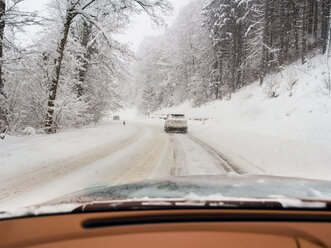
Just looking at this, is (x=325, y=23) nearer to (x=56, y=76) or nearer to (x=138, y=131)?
(x=138, y=131)

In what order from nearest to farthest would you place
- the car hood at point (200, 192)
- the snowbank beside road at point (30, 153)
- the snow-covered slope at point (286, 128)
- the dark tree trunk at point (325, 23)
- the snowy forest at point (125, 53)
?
the car hood at point (200, 192) < the snowbank beside road at point (30, 153) < the snow-covered slope at point (286, 128) < the snowy forest at point (125, 53) < the dark tree trunk at point (325, 23)

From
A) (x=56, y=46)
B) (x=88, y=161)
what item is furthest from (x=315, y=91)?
(x=56, y=46)

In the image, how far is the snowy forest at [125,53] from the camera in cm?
1187

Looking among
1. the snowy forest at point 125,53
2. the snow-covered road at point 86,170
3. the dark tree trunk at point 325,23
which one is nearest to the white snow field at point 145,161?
the snow-covered road at point 86,170

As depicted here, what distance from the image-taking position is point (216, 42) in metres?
31.9

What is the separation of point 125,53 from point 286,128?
11.3m

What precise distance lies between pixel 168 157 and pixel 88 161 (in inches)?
100

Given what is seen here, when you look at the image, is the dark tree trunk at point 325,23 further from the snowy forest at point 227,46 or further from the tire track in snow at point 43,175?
the tire track in snow at point 43,175

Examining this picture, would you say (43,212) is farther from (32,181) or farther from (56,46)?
(56,46)

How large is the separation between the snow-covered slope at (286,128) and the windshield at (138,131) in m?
0.08

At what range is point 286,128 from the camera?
13.7 meters

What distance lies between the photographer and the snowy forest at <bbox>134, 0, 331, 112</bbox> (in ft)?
82.7

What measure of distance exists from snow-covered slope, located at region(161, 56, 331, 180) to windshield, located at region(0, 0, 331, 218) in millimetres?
79

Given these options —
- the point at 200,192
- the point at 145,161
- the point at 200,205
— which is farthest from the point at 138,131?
the point at 200,205
